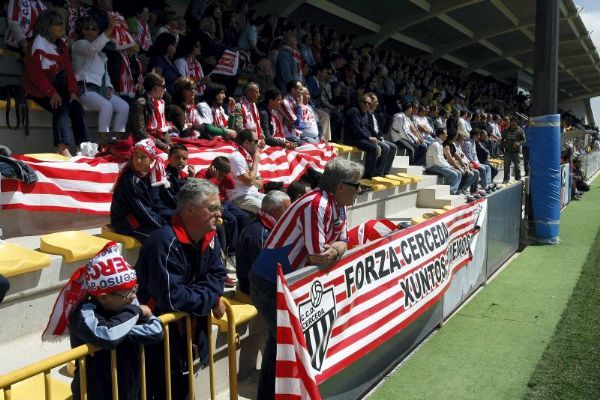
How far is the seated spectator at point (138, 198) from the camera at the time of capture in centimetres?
443

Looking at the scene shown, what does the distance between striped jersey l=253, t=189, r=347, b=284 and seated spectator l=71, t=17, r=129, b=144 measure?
337cm

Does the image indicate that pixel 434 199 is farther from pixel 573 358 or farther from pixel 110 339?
pixel 110 339

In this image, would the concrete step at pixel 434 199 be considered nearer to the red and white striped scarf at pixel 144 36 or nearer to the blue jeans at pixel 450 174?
the blue jeans at pixel 450 174

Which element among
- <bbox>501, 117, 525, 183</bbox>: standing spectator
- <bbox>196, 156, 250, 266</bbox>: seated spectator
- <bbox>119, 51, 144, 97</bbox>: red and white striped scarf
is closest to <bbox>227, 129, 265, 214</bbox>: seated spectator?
<bbox>196, 156, 250, 266</bbox>: seated spectator

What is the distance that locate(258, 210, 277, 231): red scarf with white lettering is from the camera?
4457 mm

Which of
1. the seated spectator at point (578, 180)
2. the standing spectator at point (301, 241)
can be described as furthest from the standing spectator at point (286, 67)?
the seated spectator at point (578, 180)

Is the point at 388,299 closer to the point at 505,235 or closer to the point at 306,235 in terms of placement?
the point at 306,235

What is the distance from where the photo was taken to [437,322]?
550cm

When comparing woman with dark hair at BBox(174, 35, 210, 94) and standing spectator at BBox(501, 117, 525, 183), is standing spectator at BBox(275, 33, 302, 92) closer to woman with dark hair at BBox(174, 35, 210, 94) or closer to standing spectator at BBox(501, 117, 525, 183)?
woman with dark hair at BBox(174, 35, 210, 94)

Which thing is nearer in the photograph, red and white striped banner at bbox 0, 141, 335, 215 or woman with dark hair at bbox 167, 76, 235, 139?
red and white striped banner at bbox 0, 141, 335, 215

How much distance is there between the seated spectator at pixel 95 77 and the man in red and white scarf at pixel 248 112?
1.86 m

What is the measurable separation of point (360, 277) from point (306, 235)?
25.7 inches

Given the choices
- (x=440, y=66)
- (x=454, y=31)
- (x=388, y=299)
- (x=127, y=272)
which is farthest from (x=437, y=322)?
(x=440, y=66)

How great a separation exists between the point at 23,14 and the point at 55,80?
3.93 feet
